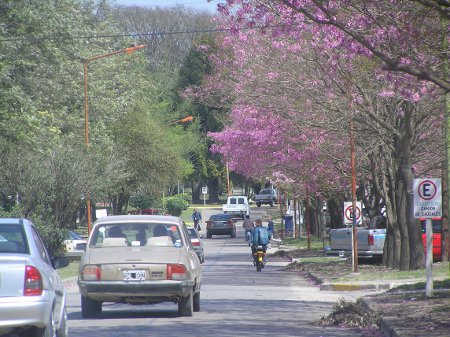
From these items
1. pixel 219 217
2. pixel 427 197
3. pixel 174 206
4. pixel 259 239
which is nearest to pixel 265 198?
pixel 174 206

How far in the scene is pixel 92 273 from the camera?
53.0 feet

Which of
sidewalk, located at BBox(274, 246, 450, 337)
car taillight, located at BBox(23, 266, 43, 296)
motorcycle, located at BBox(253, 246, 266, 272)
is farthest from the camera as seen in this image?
motorcycle, located at BBox(253, 246, 266, 272)

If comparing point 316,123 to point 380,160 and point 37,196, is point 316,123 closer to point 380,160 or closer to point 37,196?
point 380,160

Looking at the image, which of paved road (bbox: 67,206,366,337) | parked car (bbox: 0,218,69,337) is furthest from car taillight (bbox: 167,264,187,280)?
parked car (bbox: 0,218,69,337)

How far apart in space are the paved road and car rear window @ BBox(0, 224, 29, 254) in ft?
8.45

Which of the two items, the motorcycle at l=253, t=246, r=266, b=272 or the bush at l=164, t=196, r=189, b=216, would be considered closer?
the motorcycle at l=253, t=246, r=266, b=272

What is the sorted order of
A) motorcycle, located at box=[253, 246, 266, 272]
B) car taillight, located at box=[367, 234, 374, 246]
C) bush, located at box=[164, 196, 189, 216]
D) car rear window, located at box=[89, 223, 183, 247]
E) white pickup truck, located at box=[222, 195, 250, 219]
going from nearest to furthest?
car rear window, located at box=[89, 223, 183, 247] < car taillight, located at box=[367, 234, 374, 246] < motorcycle, located at box=[253, 246, 266, 272] < bush, located at box=[164, 196, 189, 216] < white pickup truck, located at box=[222, 195, 250, 219]

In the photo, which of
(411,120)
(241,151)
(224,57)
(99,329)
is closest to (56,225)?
(241,151)

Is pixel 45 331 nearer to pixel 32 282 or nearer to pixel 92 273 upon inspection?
pixel 32 282

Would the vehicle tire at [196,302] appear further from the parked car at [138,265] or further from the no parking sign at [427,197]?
the no parking sign at [427,197]

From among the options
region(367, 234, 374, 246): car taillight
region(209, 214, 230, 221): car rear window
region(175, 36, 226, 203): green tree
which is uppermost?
region(175, 36, 226, 203): green tree

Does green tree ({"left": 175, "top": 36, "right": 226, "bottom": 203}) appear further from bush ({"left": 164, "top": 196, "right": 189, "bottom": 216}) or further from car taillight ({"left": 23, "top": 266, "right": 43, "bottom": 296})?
car taillight ({"left": 23, "top": 266, "right": 43, "bottom": 296})

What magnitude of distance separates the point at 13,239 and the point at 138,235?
17.2 feet

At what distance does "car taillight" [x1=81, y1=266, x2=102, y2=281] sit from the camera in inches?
635
